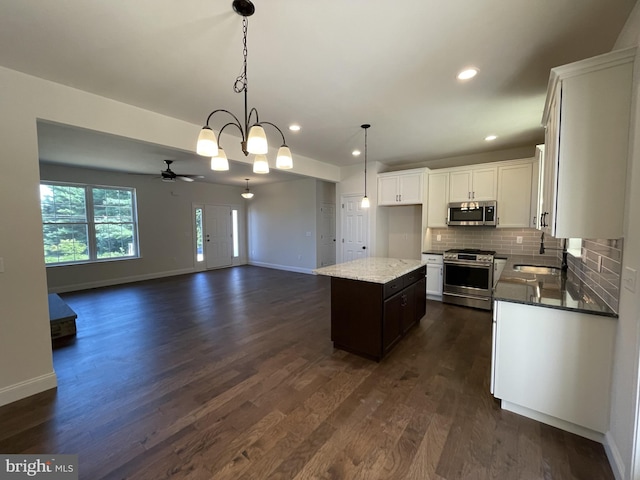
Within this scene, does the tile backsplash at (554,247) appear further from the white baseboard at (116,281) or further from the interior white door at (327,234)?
the white baseboard at (116,281)

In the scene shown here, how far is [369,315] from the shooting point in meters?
2.79

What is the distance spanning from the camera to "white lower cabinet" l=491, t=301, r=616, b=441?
5.67 feet

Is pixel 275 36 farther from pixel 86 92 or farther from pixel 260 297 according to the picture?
pixel 260 297

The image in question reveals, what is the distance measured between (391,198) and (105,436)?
17.0 ft

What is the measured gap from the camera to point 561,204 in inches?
68.9

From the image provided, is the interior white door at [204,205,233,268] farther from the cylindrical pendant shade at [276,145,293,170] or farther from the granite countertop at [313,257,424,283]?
the cylindrical pendant shade at [276,145,293,170]

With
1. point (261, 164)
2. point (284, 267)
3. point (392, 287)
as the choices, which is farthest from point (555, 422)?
point (284, 267)

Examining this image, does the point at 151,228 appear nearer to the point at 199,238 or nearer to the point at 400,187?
the point at 199,238

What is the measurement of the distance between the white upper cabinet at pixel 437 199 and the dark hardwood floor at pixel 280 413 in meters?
2.04

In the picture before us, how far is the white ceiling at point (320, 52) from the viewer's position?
63.7 inches

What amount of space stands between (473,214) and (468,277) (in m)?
1.10

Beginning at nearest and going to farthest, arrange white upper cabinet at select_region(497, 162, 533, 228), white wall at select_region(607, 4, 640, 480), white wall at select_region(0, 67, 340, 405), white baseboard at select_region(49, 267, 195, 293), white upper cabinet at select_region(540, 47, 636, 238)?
1. white wall at select_region(607, 4, 640, 480)
2. white upper cabinet at select_region(540, 47, 636, 238)
3. white wall at select_region(0, 67, 340, 405)
4. white upper cabinet at select_region(497, 162, 533, 228)
5. white baseboard at select_region(49, 267, 195, 293)

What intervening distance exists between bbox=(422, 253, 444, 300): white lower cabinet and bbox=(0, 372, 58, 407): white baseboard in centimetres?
510

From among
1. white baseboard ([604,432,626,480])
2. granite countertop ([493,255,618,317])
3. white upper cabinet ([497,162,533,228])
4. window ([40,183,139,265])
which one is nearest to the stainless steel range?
white upper cabinet ([497,162,533,228])
